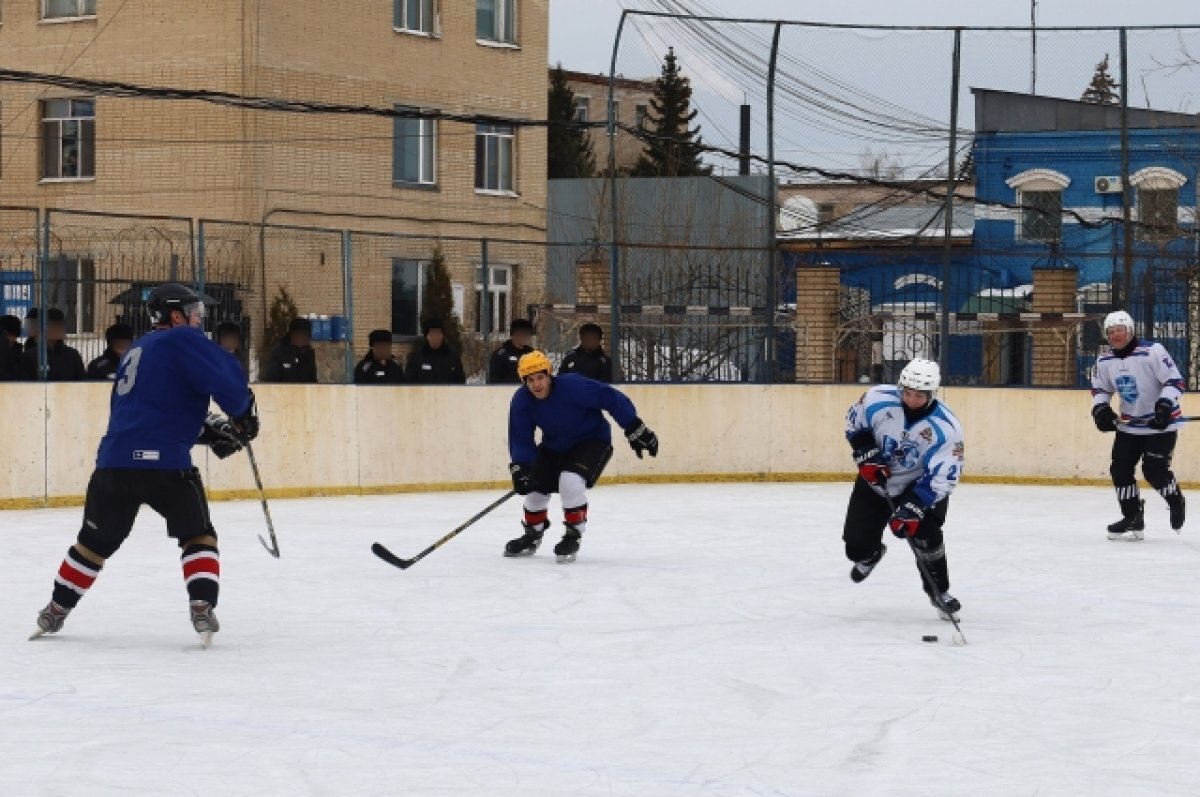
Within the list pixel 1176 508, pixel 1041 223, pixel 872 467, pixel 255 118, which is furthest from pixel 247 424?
pixel 255 118

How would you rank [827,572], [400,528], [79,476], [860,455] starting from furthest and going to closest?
[79,476] < [400,528] < [827,572] < [860,455]

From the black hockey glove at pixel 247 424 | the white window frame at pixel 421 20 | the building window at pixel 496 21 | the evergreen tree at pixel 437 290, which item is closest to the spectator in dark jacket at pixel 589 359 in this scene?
the evergreen tree at pixel 437 290

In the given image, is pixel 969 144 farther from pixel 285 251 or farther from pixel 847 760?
pixel 847 760

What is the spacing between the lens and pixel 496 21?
2800cm

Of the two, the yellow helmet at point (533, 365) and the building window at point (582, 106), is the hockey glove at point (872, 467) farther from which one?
the building window at point (582, 106)

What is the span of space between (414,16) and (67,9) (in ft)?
14.7

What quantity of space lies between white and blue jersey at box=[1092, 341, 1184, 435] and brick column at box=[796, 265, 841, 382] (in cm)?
448

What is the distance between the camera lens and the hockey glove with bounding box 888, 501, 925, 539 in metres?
7.77

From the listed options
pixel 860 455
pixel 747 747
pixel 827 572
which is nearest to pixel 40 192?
pixel 827 572

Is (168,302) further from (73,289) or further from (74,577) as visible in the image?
(73,289)

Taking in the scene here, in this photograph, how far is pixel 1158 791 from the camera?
16.3 ft

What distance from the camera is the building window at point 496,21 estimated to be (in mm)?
27875

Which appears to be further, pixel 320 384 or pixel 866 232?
pixel 866 232

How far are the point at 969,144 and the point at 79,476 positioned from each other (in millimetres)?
7995
